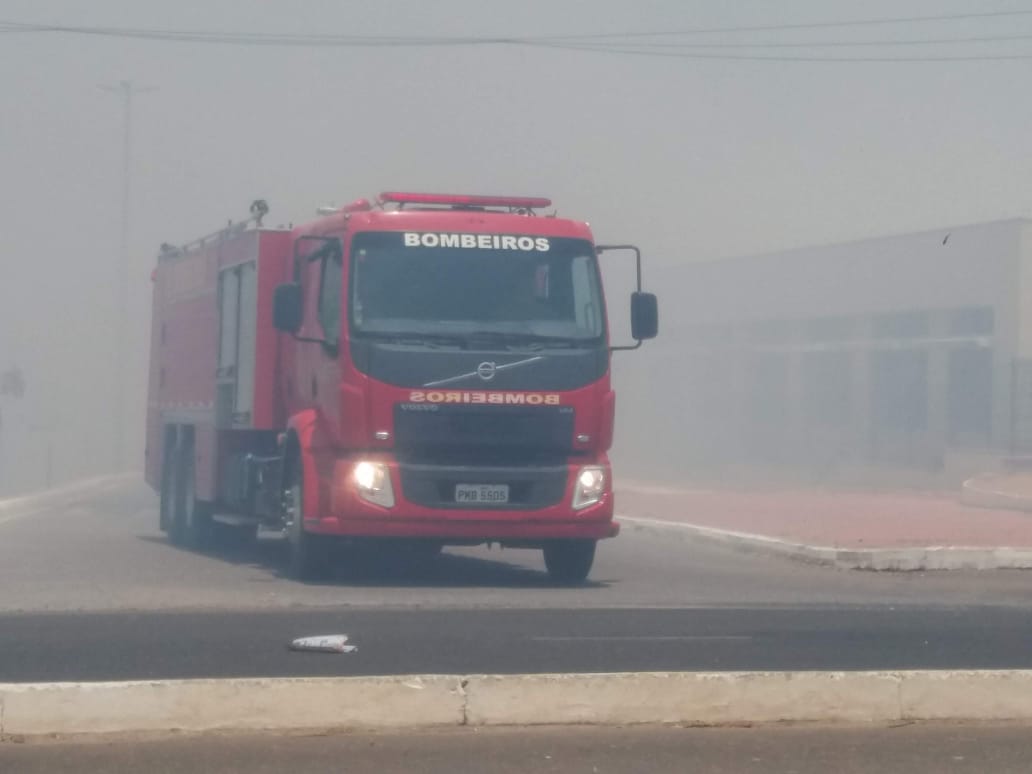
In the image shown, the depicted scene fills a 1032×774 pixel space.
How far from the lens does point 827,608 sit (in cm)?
1270

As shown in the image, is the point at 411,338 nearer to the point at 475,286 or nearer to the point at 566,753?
the point at 475,286

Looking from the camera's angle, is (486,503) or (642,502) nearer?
(486,503)

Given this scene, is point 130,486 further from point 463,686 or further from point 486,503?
point 463,686

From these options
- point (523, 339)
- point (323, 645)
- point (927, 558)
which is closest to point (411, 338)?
point (523, 339)

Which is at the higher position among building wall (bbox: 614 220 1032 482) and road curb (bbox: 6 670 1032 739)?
building wall (bbox: 614 220 1032 482)

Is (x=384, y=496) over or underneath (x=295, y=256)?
underneath

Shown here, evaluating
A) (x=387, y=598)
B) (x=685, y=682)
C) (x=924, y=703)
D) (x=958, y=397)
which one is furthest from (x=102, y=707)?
(x=958, y=397)

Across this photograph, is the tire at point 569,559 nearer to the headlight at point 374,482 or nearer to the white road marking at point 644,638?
the headlight at point 374,482

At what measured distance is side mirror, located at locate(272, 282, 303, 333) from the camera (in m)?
14.4

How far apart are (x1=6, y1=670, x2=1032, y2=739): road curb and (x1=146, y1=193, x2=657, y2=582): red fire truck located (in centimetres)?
620

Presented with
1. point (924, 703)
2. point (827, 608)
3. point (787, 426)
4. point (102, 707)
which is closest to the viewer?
point (102, 707)

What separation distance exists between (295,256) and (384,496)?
307 cm

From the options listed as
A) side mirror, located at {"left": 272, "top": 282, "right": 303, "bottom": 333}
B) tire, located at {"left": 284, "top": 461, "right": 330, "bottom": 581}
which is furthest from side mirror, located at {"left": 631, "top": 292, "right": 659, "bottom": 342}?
tire, located at {"left": 284, "top": 461, "right": 330, "bottom": 581}

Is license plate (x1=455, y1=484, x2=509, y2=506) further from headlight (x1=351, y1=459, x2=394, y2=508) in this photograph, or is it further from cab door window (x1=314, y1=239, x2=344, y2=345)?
cab door window (x1=314, y1=239, x2=344, y2=345)
